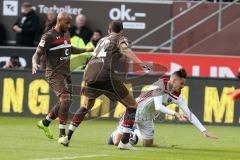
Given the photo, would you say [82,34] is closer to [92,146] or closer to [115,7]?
[115,7]

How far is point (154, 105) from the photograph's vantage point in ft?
51.3

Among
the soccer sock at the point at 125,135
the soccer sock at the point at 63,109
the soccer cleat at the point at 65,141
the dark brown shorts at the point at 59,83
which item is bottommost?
the soccer cleat at the point at 65,141

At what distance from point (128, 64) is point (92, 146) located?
715cm

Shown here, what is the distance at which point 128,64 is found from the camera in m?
22.0

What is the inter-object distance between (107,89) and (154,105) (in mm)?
1316

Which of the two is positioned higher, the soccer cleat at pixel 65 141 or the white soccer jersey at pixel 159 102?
the white soccer jersey at pixel 159 102

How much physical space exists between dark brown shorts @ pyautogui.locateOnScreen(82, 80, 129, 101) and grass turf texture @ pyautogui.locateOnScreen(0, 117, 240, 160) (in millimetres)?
898

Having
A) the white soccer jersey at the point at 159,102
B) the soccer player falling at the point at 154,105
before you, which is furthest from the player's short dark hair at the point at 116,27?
the white soccer jersey at the point at 159,102

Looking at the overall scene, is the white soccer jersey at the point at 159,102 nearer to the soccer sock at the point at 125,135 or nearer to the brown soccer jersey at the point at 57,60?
the soccer sock at the point at 125,135

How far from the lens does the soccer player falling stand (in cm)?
1491

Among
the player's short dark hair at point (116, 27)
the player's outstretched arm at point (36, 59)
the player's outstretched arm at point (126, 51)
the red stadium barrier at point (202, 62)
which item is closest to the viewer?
the player's outstretched arm at point (126, 51)

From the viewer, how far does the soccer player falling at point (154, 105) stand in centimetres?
1491

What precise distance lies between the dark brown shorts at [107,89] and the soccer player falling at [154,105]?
27.1 inches

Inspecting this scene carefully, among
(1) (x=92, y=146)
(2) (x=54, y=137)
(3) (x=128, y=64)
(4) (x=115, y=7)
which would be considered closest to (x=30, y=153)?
(1) (x=92, y=146)
